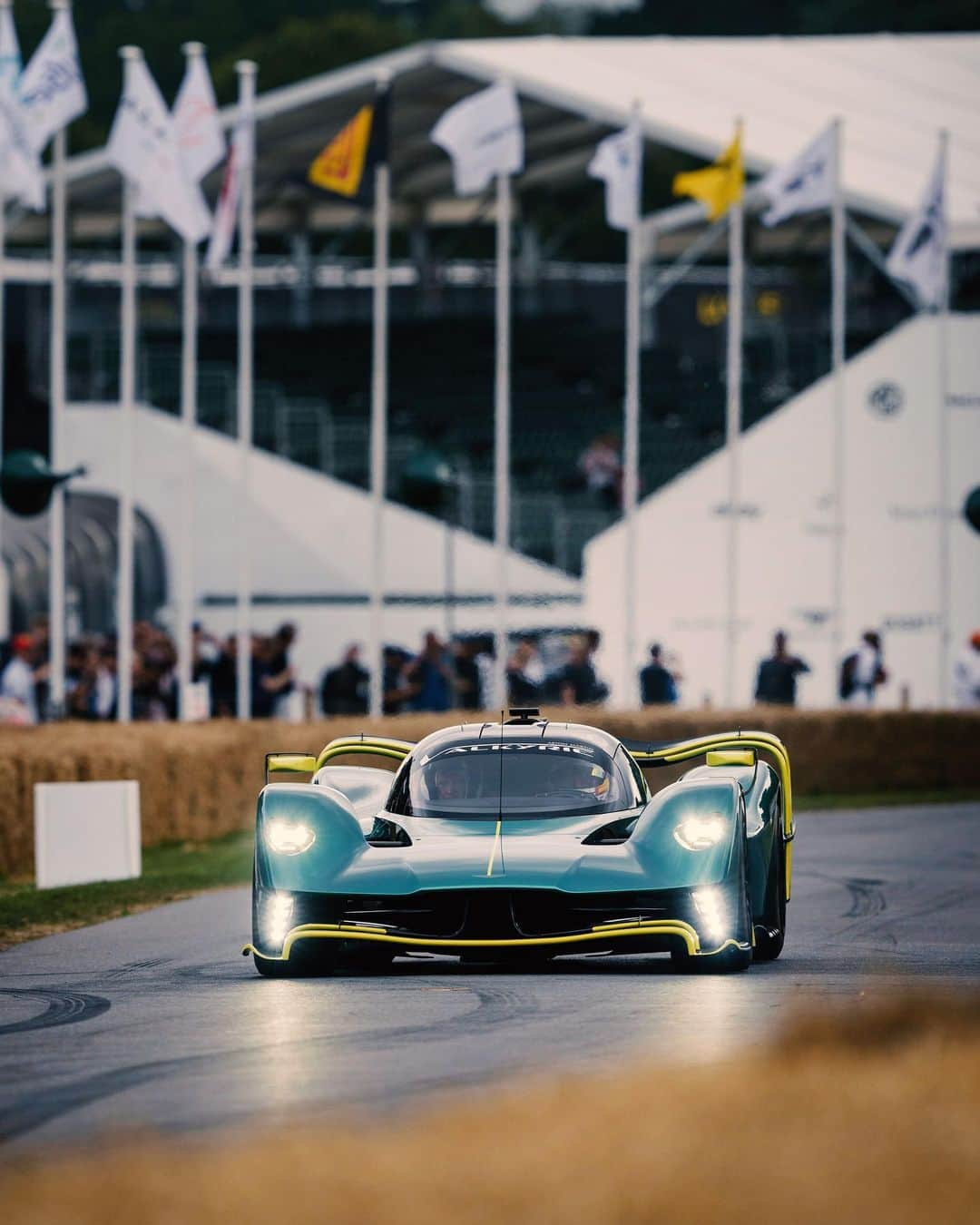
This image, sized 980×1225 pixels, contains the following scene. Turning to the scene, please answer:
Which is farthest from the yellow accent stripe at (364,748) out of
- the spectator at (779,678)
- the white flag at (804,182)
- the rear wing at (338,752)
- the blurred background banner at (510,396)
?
the white flag at (804,182)

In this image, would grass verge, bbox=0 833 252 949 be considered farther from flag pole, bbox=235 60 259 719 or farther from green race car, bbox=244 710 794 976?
flag pole, bbox=235 60 259 719

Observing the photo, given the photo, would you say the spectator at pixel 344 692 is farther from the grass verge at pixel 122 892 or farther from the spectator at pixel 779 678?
the grass verge at pixel 122 892

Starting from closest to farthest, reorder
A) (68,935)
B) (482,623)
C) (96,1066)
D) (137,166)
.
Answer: (96,1066)
(68,935)
(137,166)
(482,623)

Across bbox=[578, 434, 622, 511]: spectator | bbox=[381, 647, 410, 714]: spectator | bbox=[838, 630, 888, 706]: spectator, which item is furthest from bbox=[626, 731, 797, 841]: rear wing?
bbox=[578, 434, 622, 511]: spectator

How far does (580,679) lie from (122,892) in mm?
11964

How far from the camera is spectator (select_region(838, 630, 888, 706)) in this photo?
32312 mm

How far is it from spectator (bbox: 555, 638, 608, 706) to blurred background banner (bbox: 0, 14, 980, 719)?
0.07 metres

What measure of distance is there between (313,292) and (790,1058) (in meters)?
49.8

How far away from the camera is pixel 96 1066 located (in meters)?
8.55

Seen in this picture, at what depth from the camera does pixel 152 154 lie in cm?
2723

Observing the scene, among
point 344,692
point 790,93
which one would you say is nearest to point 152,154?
point 344,692

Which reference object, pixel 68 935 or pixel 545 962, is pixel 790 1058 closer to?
pixel 545 962

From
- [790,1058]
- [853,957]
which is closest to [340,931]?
[853,957]

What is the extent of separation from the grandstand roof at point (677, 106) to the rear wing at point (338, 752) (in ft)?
101
